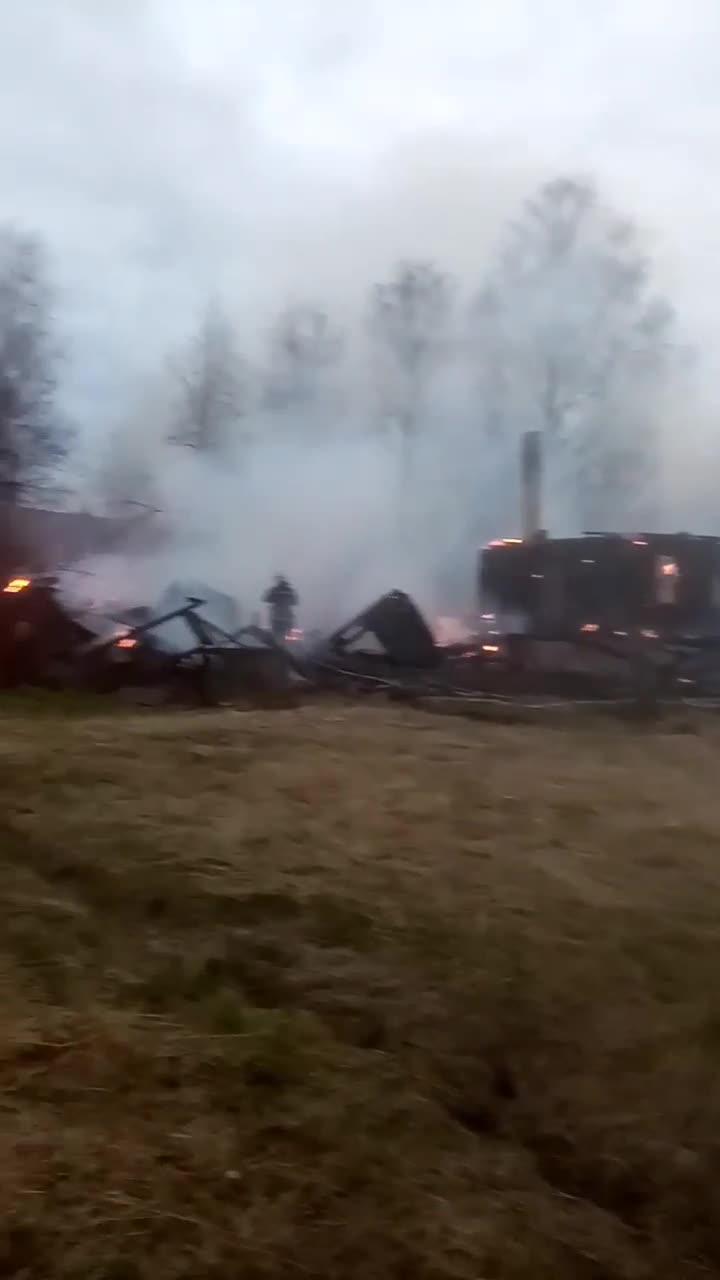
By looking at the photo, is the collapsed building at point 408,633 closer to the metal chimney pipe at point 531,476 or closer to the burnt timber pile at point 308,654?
the burnt timber pile at point 308,654

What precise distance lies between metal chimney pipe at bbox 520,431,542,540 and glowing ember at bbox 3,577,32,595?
595 cm

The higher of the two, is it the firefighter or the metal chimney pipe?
the metal chimney pipe

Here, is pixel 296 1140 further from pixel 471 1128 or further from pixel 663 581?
pixel 663 581

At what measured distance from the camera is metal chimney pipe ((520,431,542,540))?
11.2m

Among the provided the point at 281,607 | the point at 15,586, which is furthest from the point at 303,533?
the point at 15,586

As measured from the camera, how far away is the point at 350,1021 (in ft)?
7.68

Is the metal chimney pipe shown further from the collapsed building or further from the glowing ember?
the glowing ember

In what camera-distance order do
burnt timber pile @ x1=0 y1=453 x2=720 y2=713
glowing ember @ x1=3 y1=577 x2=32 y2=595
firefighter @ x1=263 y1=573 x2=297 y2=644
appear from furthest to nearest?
firefighter @ x1=263 y1=573 x2=297 y2=644 < glowing ember @ x1=3 y1=577 x2=32 y2=595 < burnt timber pile @ x1=0 y1=453 x2=720 y2=713

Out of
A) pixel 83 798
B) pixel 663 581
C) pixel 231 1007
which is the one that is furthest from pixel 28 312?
pixel 231 1007

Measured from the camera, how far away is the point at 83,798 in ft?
10.4

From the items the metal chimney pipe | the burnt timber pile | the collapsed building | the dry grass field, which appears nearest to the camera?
the dry grass field

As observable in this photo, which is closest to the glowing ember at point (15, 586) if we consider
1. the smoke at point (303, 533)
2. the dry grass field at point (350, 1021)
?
the smoke at point (303, 533)

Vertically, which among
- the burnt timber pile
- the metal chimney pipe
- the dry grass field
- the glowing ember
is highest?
the metal chimney pipe

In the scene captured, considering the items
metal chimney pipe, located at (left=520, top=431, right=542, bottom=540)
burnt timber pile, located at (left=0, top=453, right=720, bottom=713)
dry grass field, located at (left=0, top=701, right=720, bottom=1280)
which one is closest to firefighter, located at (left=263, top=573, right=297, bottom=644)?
burnt timber pile, located at (left=0, top=453, right=720, bottom=713)
